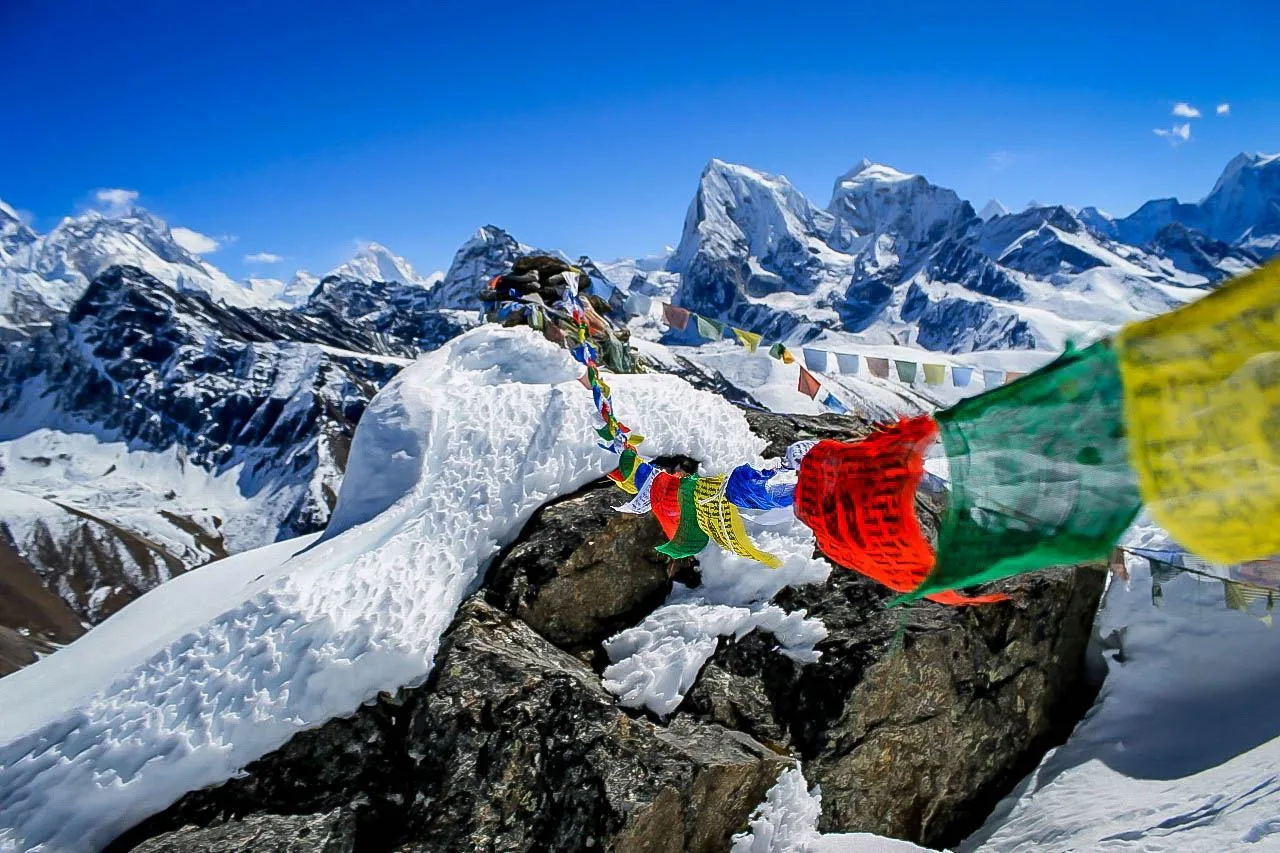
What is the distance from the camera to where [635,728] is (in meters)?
9.36

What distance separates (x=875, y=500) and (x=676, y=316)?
13612mm

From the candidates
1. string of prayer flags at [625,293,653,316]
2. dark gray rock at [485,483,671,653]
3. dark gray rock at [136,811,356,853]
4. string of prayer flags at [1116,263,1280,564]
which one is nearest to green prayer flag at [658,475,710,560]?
dark gray rock at [485,483,671,653]

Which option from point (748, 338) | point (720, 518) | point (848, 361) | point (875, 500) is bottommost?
point (720, 518)

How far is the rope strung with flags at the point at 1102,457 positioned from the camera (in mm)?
3648

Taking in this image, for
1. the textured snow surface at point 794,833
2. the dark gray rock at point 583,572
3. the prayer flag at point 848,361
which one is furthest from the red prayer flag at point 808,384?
the textured snow surface at point 794,833

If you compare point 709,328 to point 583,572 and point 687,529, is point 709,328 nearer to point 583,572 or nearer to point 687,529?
point 583,572

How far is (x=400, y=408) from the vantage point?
48.1 ft

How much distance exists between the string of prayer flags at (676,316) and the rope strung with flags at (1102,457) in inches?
505

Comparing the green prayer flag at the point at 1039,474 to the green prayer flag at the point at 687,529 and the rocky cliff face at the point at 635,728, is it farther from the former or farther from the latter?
the rocky cliff face at the point at 635,728

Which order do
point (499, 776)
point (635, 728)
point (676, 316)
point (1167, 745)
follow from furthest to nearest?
point (676, 316), point (1167, 745), point (635, 728), point (499, 776)

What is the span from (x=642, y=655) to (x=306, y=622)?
15.2ft

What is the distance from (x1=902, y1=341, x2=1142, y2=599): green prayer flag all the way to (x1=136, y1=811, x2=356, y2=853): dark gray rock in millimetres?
7035

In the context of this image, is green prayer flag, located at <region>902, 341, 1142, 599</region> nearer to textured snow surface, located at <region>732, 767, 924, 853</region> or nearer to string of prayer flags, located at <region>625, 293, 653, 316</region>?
textured snow surface, located at <region>732, 767, 924, 853</region>

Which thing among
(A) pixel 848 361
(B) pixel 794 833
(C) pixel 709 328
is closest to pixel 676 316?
(C) pixel 709 328
